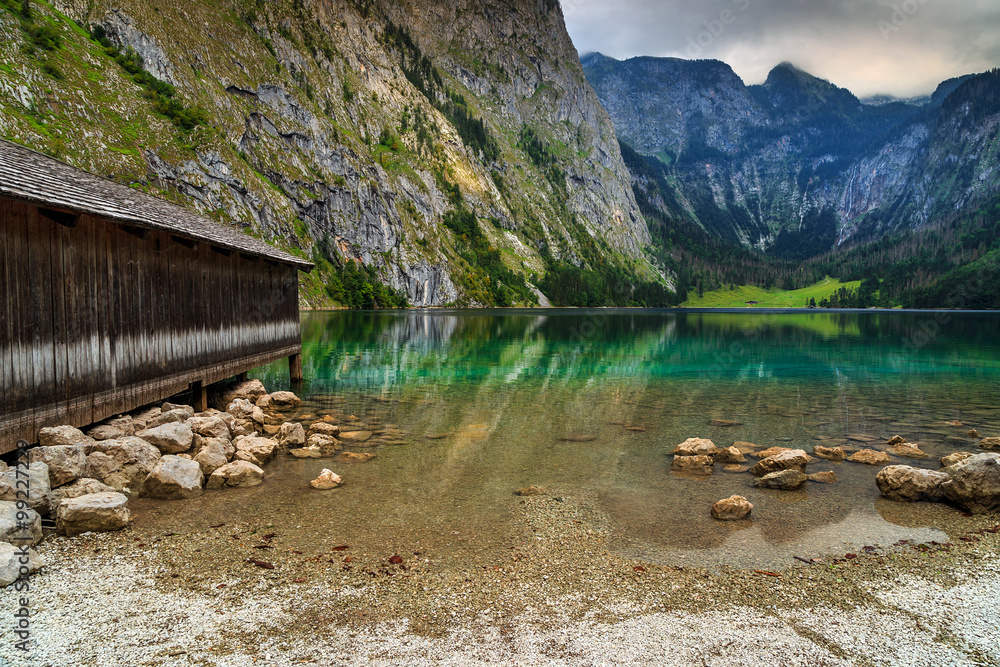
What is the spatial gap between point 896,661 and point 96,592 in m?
10.0

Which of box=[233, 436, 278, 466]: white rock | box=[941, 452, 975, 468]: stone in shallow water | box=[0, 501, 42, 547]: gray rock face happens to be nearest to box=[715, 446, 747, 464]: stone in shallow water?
box=[941, 452, 975, 468]: stone in shallow water

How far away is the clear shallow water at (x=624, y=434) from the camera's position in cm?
988

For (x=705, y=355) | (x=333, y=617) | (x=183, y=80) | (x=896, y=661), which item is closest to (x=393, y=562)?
(x=333, y=617)

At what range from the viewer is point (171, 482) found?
35.8 ft

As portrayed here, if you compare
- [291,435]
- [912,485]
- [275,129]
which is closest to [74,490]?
[291,435]

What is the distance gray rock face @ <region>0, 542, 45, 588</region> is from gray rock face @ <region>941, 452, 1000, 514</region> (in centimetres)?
1672

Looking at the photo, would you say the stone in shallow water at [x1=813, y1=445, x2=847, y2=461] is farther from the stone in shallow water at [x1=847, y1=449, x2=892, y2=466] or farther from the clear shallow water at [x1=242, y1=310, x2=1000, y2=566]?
the clear shallow water at [x1=242, y1=310, x2=1000, y2=566]

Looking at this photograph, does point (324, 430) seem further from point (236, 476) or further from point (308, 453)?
point (236, 476)

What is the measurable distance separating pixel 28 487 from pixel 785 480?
610 inches

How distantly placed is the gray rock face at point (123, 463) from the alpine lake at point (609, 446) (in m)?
1.86

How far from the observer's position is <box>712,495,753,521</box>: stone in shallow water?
34.4 feet

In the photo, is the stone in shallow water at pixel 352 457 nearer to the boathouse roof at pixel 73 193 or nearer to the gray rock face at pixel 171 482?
the gray rock face at pixel 171 482

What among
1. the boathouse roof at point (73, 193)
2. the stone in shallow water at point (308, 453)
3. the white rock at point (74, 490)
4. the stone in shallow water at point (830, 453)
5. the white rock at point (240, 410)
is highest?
the boathouse roof at point (73, 193)

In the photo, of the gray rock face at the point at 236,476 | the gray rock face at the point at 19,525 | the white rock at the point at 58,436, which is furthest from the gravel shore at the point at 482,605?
the white rock at the point at 58,436
